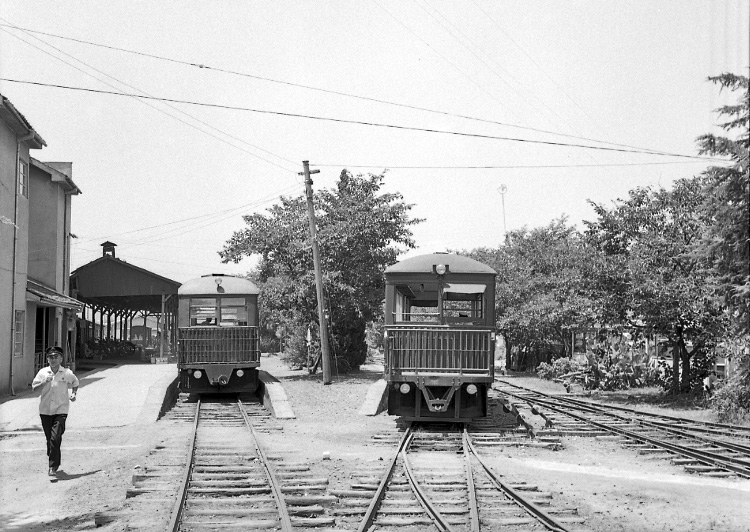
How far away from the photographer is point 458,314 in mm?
15375

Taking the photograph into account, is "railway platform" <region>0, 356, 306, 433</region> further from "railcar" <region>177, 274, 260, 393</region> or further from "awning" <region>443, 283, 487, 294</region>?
"awning" <region>443, 283, 487, 294</region>

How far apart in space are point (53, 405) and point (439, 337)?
23.5 feet

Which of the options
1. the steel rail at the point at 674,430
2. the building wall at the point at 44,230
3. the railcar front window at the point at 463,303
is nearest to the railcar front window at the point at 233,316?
the railcar front window at the point at 463,303

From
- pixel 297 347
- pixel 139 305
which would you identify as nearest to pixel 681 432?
pixel 297 347

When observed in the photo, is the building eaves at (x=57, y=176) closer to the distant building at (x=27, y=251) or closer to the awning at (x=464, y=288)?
the distant building at (x=27, y=251)

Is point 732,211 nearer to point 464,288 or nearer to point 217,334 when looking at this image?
point 464,288

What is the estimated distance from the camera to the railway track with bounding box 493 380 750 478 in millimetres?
11406

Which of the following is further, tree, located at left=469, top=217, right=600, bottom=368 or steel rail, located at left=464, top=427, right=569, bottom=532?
tree, located at left=469, top=217, right=600, bottom=368

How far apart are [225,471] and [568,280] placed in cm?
1425

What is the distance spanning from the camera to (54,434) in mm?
10773

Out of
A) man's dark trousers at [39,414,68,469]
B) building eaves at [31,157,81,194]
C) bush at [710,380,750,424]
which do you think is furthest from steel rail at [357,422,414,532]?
building eaves at [31,157,81,194]

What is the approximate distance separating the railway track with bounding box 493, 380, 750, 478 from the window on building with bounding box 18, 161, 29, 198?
54.9 ft

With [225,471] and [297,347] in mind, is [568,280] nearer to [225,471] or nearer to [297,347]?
[225,471]

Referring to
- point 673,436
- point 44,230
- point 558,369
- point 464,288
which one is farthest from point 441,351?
point 44,230
